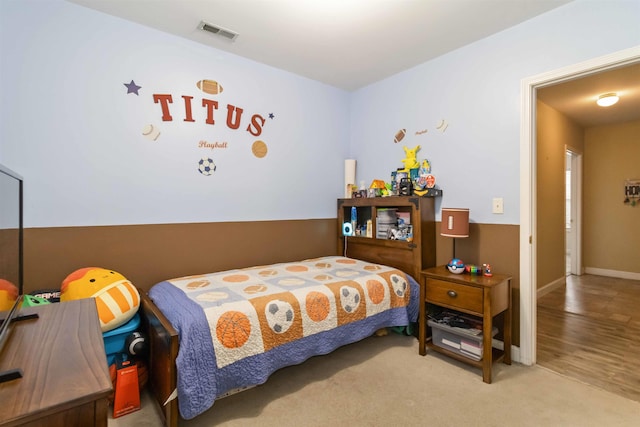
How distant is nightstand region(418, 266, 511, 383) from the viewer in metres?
2.10

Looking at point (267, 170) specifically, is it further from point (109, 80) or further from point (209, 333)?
point (209, 333)

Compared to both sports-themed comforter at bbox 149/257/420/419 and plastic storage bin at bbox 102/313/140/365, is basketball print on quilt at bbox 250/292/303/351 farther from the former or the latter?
plastic storage bin at bbox 102/313/140/365

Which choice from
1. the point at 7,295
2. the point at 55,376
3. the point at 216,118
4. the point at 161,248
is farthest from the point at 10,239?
the point at 216,118

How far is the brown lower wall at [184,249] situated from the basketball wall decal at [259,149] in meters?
0.63

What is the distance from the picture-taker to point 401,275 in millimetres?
2670

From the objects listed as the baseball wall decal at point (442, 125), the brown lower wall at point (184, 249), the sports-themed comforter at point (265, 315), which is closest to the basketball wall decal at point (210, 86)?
the brown lower wall at point (184, 249)

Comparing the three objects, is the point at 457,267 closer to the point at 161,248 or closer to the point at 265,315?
the point at 265,315

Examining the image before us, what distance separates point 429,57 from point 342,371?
270 centimetres

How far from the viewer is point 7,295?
1071 millimetres

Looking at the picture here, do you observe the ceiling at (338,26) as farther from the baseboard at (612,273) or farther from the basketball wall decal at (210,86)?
the baseboard at (612,273)

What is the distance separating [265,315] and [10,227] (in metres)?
1.20

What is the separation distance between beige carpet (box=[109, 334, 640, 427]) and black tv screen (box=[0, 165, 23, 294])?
3.37 feet

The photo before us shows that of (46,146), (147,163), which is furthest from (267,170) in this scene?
(46,146)

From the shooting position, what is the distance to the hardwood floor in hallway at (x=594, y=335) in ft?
7.13
